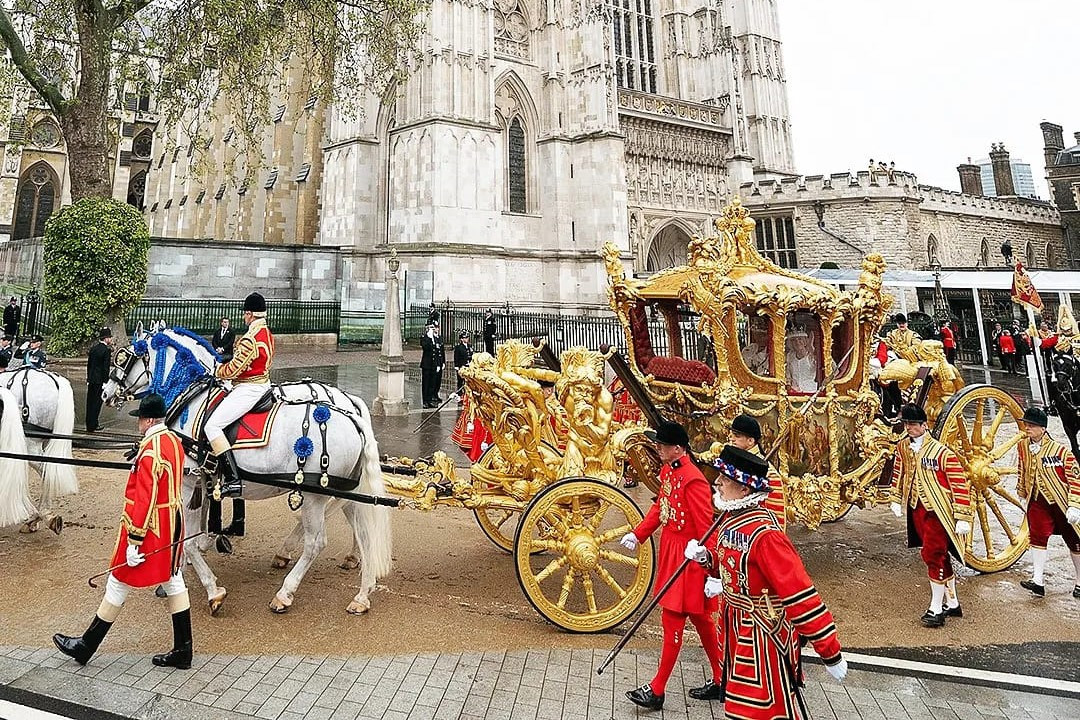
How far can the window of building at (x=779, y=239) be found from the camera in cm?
2998

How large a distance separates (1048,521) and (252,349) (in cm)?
590

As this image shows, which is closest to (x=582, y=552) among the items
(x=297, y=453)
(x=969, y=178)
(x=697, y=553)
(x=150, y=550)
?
(x=697, y=553)

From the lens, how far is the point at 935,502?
3.82 metres

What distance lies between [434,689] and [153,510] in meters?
1.75

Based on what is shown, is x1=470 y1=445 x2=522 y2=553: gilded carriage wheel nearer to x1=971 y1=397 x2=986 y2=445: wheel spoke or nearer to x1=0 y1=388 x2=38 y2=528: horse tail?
x1=0 y1=388 x2=38 y2=528: horse tail

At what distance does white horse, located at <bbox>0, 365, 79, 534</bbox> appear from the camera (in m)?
5.38

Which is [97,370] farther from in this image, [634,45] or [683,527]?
[634,45]

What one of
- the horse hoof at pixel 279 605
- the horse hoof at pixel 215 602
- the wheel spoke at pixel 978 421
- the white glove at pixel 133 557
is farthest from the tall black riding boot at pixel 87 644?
the wheel spoke at pixel 978 421

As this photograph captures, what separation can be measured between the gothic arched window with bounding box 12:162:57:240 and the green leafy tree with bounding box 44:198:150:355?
95.7 feet

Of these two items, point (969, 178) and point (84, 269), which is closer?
point (84, 269)

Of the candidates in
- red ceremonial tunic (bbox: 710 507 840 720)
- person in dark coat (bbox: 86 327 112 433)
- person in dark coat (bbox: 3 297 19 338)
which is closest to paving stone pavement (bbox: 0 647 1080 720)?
red ceremonial tunic (bbox: 710 507 840 720)

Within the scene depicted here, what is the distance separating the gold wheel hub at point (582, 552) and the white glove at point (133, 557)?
2377 millimetres

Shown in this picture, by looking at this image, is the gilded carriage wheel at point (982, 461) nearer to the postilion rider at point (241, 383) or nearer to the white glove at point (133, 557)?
the postilion rider at point (241, 383)

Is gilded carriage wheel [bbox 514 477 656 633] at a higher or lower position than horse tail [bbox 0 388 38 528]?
lower
